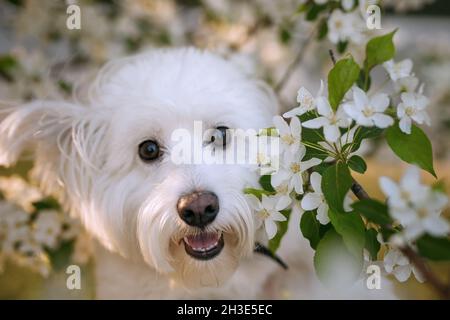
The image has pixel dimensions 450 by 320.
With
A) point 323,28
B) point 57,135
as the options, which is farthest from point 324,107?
point 57,135

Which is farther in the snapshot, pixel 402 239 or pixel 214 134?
pixel 214 134

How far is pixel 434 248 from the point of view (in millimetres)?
792

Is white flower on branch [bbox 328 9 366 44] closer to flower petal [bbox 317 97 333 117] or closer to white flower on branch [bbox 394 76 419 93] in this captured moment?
white flower on branch [bbox 394 76 419 93]

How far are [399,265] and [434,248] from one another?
0.17 meters

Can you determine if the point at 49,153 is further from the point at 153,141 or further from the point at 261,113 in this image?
the point at 261,113

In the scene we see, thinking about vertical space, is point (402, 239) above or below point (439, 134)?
below

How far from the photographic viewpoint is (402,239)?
796 mm

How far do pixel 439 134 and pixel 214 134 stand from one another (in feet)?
5.13

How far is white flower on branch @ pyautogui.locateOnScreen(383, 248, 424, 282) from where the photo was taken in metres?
0.94

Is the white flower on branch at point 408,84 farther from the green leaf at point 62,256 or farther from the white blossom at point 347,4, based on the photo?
the green leaf at point 62,256

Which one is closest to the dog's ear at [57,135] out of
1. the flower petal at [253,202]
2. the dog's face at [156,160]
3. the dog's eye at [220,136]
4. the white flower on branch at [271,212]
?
the dog's face at [156,160]

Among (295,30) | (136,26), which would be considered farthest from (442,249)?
(136,26)
